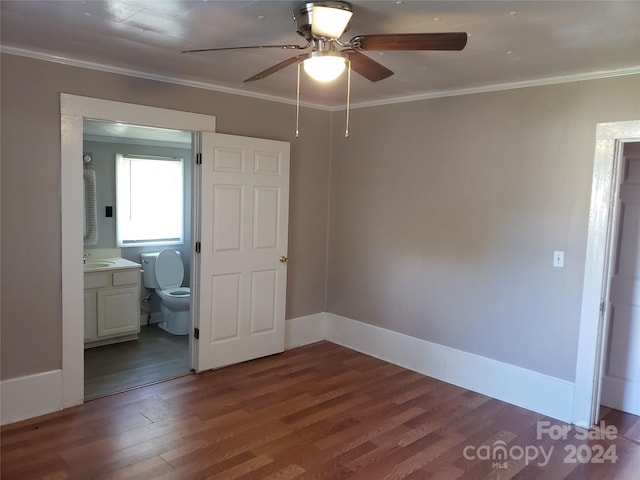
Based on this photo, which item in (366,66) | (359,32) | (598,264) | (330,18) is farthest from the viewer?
(598,264)

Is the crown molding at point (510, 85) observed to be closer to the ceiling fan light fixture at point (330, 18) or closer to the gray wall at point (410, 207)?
the gray wall at point (410, 207)

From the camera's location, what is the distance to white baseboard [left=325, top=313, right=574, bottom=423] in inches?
134

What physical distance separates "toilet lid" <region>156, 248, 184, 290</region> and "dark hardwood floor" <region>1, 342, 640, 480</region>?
179 centimetres

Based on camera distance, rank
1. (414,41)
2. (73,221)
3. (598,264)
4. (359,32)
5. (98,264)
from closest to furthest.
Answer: (414,41), (359,32), (598,264), (73,221), (98,264)

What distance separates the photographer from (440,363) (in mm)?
4051

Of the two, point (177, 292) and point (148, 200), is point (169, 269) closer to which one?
point (177, 292)

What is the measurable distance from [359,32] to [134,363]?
132 inches

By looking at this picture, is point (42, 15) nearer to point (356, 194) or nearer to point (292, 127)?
point (292, 127)

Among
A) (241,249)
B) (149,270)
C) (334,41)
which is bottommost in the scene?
(149,270)

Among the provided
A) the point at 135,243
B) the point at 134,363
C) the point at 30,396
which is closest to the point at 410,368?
the point at 134,363

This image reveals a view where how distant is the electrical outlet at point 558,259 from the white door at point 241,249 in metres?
2.26

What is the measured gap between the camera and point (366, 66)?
91.7 inches

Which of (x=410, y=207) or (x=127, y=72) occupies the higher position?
(x=127, y=72)

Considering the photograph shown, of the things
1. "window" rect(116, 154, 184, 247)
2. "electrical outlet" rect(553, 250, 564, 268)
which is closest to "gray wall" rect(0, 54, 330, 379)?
"window" rect(116, 154, 184, 247)
